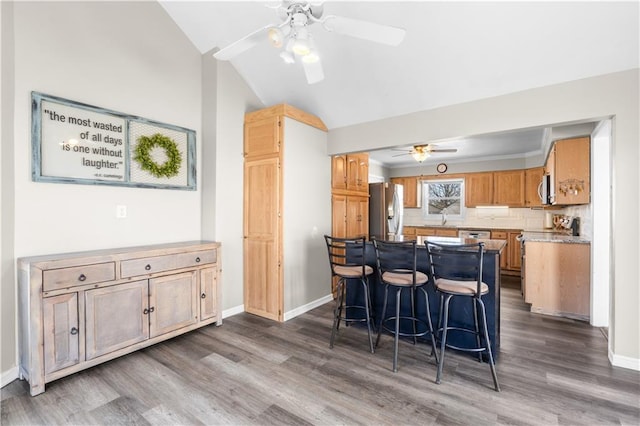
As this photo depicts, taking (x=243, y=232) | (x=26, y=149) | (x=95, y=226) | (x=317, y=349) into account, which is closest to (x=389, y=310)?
(x=317, y=349)

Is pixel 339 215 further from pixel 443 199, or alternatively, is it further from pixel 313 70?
pixel 443 199

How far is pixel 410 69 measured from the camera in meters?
3.05

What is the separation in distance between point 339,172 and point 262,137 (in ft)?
4.33

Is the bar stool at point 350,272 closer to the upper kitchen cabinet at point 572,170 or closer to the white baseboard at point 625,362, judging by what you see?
the white baseboard at point 625,362

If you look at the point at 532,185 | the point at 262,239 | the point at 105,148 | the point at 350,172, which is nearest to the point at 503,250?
the point at 532,185

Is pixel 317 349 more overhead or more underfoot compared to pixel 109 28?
more underfoot

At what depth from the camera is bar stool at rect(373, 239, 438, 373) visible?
2562mm

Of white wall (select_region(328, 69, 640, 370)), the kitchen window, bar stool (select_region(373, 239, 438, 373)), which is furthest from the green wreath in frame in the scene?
the kitchen window

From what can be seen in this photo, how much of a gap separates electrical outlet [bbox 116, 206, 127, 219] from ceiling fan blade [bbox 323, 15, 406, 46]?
8.36 feet

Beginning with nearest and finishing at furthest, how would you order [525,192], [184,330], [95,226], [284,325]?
[95,226], [184,330], [284,325], [525,192]

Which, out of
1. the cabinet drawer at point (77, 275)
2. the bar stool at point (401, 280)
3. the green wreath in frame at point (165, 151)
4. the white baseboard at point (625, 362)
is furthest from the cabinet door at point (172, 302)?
the white baseboard at point (625, 362)

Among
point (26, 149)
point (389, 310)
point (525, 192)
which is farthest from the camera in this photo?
point (525, 192)

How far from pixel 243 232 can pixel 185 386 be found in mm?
→ 1957

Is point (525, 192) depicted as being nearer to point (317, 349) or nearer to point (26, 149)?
point (317, 349)
